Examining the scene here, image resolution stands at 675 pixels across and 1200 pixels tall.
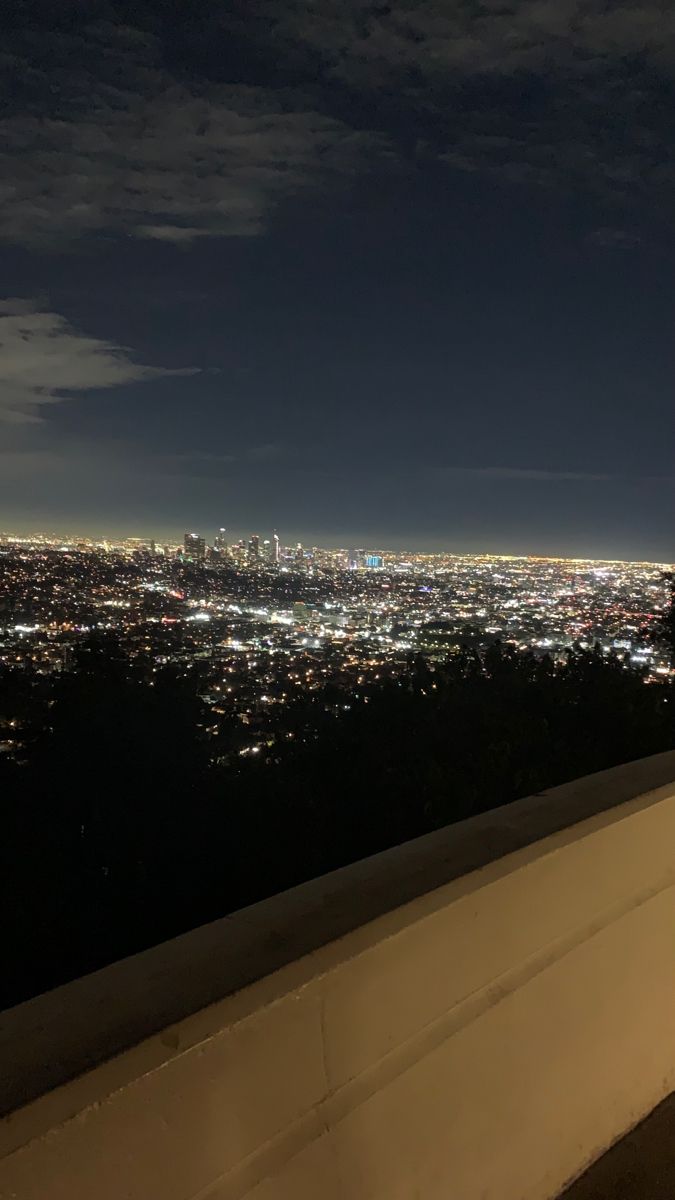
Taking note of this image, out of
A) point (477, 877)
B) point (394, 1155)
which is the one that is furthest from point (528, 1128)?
point (477, 877)

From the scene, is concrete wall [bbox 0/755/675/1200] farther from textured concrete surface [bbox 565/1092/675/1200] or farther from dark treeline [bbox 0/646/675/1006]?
dark treeline [bbox 0/646/675/1006]

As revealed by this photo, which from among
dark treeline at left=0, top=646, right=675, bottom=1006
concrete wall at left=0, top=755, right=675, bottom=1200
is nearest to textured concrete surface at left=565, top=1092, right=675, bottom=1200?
concrete wall at left=0, top=755, right=675, bottom=1200

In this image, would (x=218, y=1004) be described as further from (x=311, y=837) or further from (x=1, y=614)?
(x=1, y=614)

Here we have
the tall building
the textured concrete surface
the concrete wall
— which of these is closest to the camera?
the concrete wall

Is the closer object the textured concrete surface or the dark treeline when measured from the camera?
the textured concrete surface

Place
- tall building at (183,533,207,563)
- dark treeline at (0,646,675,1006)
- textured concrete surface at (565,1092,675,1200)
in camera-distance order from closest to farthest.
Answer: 1. textured concrete surface at (565,1092,675,1200)
2. dark treeline at (0,646,675,1006)
3. tall building at (183,533,207,563)

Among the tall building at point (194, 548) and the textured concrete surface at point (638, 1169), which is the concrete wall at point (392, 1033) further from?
the tall building at point (194, 548)
